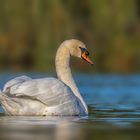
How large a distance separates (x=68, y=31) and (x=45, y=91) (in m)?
16.9

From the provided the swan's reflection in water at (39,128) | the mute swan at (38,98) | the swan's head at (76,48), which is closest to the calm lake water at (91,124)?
the swan's reflection in water at (39,128)

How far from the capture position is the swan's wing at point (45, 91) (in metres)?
15.4

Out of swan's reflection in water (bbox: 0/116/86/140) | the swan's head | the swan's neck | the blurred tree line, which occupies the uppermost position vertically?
the blurred tree line

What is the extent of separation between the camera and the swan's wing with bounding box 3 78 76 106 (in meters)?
15.4

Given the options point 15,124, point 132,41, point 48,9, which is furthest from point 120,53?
point 15,124

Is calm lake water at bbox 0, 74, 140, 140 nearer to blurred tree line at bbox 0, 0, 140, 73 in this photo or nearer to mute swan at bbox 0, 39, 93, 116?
mute swan at bbox 0, 39, 93, 116

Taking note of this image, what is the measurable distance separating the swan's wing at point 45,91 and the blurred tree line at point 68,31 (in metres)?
15.6

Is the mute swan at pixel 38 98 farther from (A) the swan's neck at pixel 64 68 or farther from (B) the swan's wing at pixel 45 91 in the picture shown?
(A) the swan's neck at pixel 64 68

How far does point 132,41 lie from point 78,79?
541cm

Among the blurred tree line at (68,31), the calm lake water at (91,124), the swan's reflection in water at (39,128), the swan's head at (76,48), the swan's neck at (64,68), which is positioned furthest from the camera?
the blurred tree line at (68,31)

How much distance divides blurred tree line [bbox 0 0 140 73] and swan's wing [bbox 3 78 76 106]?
15.6 meters

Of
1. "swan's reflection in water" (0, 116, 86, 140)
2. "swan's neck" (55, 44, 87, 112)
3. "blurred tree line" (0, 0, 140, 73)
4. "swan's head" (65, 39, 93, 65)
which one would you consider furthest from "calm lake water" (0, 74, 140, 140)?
"blurred tree line" (0, 0, 140, 73)

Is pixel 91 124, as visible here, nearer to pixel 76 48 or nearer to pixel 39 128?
pixel 39 128

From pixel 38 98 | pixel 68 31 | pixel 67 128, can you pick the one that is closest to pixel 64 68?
pixel 38 98
